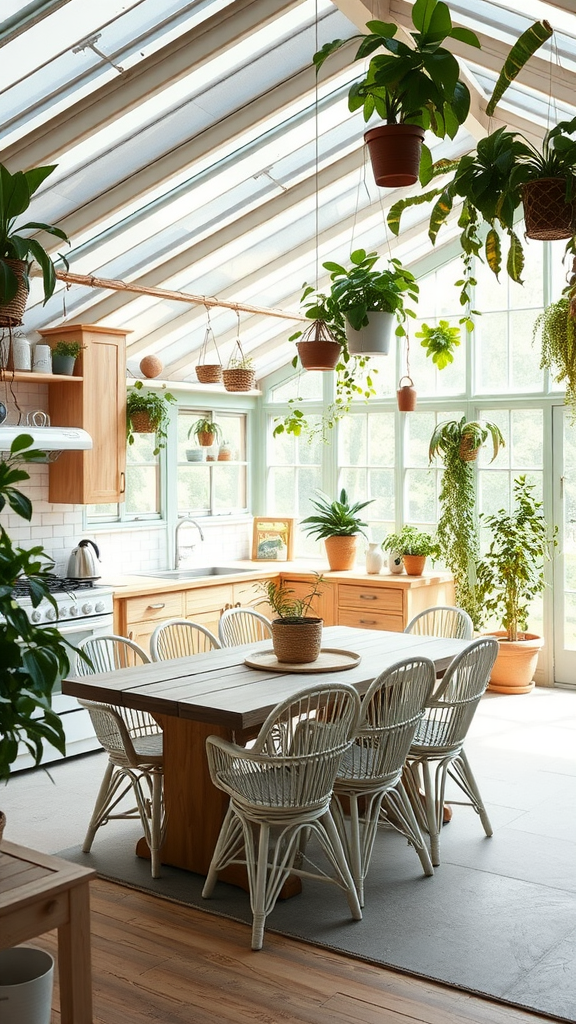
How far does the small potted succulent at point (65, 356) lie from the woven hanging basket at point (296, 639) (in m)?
2.57

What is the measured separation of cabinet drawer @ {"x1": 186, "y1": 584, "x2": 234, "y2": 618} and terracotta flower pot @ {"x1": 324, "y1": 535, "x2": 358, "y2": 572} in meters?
0.95

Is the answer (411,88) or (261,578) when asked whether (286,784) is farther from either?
(261,578)

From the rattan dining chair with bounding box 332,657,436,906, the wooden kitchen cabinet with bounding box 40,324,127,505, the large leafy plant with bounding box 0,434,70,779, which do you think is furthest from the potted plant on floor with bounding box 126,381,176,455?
the large leafy plant with bounding box 0,434,70,779

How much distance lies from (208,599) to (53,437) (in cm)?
174

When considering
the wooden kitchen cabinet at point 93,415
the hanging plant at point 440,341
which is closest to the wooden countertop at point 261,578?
the wooden kitchen cabinet at point 93,415

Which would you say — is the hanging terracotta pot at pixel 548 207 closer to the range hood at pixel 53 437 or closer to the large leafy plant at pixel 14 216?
the large leafy plant at pixel 14 216

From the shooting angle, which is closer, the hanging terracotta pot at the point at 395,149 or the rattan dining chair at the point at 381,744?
the hanging terracotta pot at the point at 395,149

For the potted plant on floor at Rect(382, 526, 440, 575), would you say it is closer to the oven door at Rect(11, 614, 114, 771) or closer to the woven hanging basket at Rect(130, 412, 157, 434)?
the woven hanging basket at Rect(130, 412, 157, 434)

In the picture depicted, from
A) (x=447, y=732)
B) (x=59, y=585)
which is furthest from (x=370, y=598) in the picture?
(x=447, y=732)

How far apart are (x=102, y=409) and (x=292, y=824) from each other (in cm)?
362

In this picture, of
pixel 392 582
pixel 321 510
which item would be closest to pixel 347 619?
pixel 392 582

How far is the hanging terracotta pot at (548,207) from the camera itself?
3211mm

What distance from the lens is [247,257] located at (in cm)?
687

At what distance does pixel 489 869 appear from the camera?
13.8 feet
